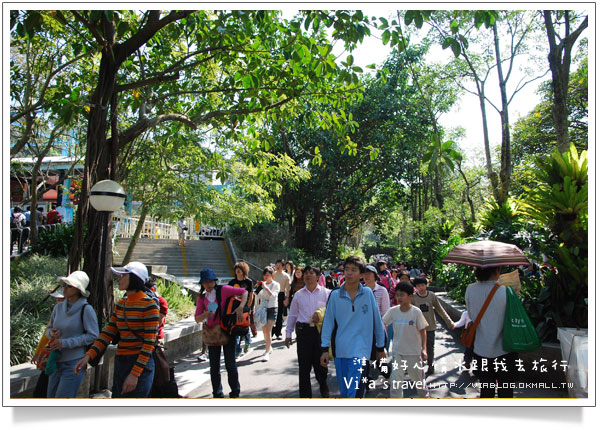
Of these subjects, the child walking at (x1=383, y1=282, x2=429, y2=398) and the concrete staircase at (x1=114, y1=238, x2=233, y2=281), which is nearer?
the child walking at (x1=383, y1=282, x2=429, y2=398)

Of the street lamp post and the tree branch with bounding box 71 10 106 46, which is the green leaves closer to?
the street lamp post

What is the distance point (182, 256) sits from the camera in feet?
72.7

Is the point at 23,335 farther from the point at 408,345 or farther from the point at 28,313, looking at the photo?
the point at 408,345

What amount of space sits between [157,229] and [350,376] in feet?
Answer: 81.9

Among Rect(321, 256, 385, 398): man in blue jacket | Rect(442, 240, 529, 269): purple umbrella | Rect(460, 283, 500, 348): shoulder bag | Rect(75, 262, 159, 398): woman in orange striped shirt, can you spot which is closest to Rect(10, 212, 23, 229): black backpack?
Rect(75, 262, 159, 398): woman in orange striped shirt

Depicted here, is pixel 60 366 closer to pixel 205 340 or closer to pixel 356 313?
pixel 205 340

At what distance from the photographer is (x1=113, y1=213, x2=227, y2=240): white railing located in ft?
78.6

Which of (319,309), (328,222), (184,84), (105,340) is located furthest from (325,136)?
(105,340)

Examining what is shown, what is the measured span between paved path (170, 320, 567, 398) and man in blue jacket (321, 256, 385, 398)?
1402 mm

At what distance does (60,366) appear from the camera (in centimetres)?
444

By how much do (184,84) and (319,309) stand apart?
764 centimetres

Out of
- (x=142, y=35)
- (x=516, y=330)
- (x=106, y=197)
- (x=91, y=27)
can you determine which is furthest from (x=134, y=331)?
(x=142, y=35)

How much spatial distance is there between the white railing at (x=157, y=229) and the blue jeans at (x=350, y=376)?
636 inches
